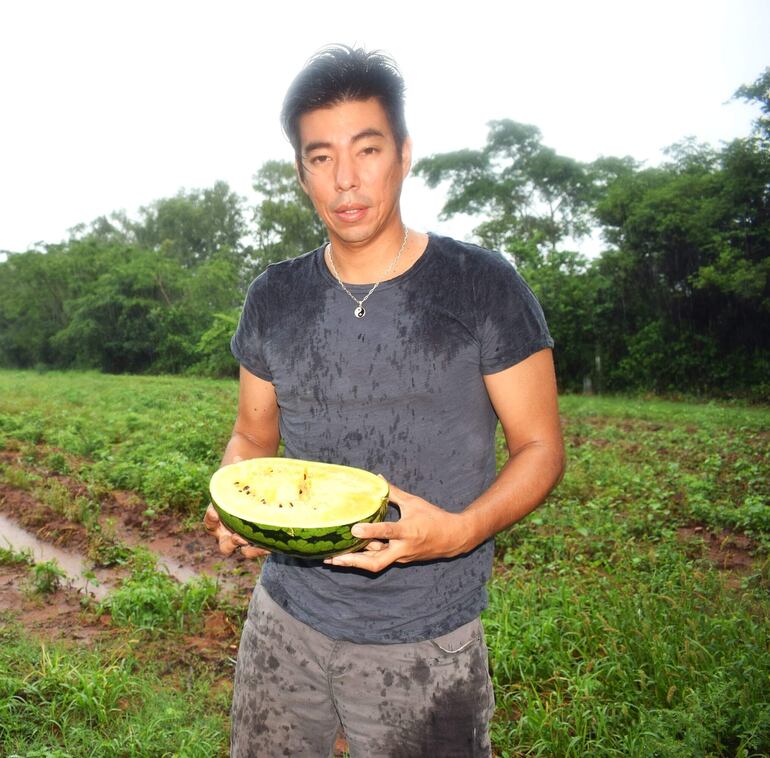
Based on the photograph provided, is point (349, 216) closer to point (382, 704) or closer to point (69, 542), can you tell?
point (382, 704)

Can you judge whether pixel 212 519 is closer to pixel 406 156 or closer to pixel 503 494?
pixel 503 494

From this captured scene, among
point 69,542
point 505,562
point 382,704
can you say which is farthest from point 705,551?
point 69,542

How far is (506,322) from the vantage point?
1457 mm

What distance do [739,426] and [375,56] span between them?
11339 millimetres

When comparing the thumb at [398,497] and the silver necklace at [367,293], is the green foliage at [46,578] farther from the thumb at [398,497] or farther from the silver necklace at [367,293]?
the thumb at [398,497]

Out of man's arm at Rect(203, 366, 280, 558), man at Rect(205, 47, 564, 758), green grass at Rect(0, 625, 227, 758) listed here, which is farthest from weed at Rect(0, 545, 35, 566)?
man at Rect(205, 47, 564, 758)

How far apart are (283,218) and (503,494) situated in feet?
93.8

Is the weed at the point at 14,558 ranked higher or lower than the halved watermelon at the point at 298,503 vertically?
lower

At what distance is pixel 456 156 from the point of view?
26.6 metres

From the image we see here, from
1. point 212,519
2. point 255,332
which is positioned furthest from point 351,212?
point 212,519

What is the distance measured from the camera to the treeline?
55.2ft

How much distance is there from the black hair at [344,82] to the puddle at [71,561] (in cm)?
368

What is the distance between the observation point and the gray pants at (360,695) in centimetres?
147

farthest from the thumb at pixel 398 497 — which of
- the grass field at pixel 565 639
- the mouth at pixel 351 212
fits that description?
the grass field at pixel 565 639
